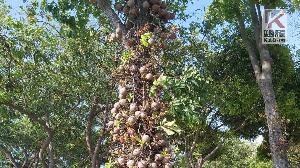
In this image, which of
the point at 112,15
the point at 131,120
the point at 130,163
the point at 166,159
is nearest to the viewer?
the point at 166,159

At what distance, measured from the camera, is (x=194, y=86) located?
6242 millimetres

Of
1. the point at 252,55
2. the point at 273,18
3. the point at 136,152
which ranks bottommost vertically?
the point at 136,152

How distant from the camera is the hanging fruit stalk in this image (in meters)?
5.24

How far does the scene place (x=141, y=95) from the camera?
566 centimetres

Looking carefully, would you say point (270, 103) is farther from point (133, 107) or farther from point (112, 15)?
point (133, 107)

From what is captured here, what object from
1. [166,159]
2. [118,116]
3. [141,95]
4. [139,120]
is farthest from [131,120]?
[166,159]

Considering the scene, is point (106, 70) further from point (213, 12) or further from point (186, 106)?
point (186, 106)

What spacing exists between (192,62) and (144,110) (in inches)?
460

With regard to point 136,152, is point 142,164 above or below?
below

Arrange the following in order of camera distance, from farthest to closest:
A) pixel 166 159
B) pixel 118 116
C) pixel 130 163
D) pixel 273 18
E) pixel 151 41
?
pixel 273 18
pixel 151 41
pixel 118 116
pixel 130 163
pixel 166 159

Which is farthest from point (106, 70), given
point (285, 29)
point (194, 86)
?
point (194, 86)

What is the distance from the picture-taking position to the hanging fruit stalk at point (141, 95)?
524cm

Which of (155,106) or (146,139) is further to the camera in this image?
(155,106)

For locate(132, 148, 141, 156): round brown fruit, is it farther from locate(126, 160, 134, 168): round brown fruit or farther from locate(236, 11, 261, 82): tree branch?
locate(236, 11, 261, 82): tree branch
